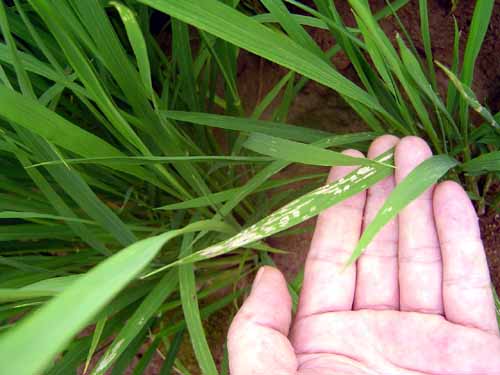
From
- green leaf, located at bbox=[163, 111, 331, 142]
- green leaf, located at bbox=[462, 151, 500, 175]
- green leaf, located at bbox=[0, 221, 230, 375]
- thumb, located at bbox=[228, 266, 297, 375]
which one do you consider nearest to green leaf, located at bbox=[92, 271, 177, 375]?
thumb, located at bbox=[228, 266, 297, 375]

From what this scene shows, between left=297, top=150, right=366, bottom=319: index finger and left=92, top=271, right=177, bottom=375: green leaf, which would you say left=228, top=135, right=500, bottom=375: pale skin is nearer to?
left=297, top=150, right=366, bottom=319: index finger

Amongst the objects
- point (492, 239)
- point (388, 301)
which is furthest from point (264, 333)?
point (492, 239)

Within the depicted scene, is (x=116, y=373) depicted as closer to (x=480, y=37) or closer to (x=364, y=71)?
(x=364, y=71)

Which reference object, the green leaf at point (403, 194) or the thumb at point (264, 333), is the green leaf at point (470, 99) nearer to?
Answer: the green leaf at point (403, 194)

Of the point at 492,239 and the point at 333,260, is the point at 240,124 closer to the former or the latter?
the point at 333,260

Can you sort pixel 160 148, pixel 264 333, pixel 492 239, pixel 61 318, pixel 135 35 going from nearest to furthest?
pixel 61 318
pixel 135 35
pixel 264 333
pixel 160 148
pixel 492 239

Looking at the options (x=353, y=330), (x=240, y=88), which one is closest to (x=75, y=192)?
(x=353, y=330)

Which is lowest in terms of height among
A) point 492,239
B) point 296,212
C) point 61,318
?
point 492,239
